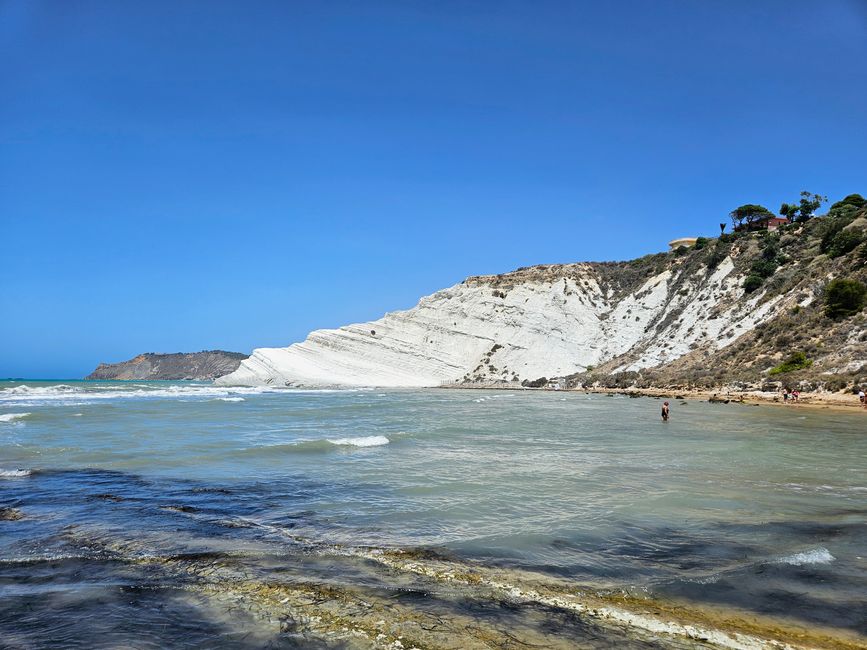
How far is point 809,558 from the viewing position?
236 inches

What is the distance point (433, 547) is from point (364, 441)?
32.1ft

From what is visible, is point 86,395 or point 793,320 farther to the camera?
point 86,395

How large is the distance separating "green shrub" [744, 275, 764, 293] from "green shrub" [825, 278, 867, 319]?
1276 centimetres

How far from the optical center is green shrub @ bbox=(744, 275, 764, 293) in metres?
46.7

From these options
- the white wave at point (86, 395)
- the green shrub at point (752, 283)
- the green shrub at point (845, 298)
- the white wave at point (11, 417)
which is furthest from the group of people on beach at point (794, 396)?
the white wave at point (86, 395)

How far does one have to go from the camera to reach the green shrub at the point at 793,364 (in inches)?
1254

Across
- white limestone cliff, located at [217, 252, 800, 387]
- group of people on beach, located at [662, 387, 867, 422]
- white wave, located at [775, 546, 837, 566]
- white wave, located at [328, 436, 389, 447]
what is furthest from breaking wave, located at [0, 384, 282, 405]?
white wave, located at [775, 546, 837, 566]

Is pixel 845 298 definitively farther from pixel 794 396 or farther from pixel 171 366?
pixel 171 366

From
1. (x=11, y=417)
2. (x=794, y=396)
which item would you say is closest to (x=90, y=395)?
(x=11, y=417)

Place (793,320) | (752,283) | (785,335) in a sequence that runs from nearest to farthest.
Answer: (785,335) → (793,320) → (752,283)

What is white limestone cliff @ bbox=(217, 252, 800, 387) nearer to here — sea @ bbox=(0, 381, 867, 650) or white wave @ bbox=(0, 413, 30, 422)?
white wave @ bbox=(0, 413, 30, 422)

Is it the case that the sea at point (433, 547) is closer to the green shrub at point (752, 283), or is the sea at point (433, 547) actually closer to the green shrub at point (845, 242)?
the green shrub at point (845, 242)

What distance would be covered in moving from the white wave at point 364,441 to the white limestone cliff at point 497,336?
134ft

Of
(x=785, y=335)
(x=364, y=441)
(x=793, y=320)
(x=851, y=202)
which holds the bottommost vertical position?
(x=364, y=441)
